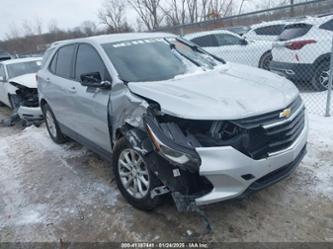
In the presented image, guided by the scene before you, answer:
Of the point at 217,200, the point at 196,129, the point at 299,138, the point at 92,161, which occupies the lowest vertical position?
the point at 92,161

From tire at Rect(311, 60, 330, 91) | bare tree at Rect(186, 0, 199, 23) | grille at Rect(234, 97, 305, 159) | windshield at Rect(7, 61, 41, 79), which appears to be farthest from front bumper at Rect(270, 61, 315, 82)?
bare tree at Rect(186, 0, 199, 23)

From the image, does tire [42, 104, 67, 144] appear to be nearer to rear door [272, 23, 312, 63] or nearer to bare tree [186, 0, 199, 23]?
rear door [272, 23, 312, 63]

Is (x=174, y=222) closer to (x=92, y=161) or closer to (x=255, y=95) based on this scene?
(x=255, y=95)

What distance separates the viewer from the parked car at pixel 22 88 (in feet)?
24.3

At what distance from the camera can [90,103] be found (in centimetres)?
385

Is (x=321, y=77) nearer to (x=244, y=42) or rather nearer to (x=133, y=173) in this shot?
(x=244, y=42)

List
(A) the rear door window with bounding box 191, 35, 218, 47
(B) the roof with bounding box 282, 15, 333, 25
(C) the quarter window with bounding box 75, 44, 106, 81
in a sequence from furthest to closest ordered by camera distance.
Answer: (A) the rear door window with bounding box 191, 35, 218, 47
(B) the roof with bounding box 282, 15, 333, 25
(C) the quarter window with bounding box 75, 44, 106, 81

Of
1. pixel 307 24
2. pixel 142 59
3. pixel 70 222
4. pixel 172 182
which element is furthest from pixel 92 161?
pixel 307 24

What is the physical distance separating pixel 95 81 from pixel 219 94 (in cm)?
151

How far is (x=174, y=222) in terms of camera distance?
3.12 metres

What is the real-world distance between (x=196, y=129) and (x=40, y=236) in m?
1.94

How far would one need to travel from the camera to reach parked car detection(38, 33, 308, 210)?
2.61 meters

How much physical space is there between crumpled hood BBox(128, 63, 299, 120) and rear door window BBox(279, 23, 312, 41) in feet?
13.3

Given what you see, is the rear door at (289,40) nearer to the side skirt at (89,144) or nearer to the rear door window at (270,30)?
the rear door window at (270,30)
